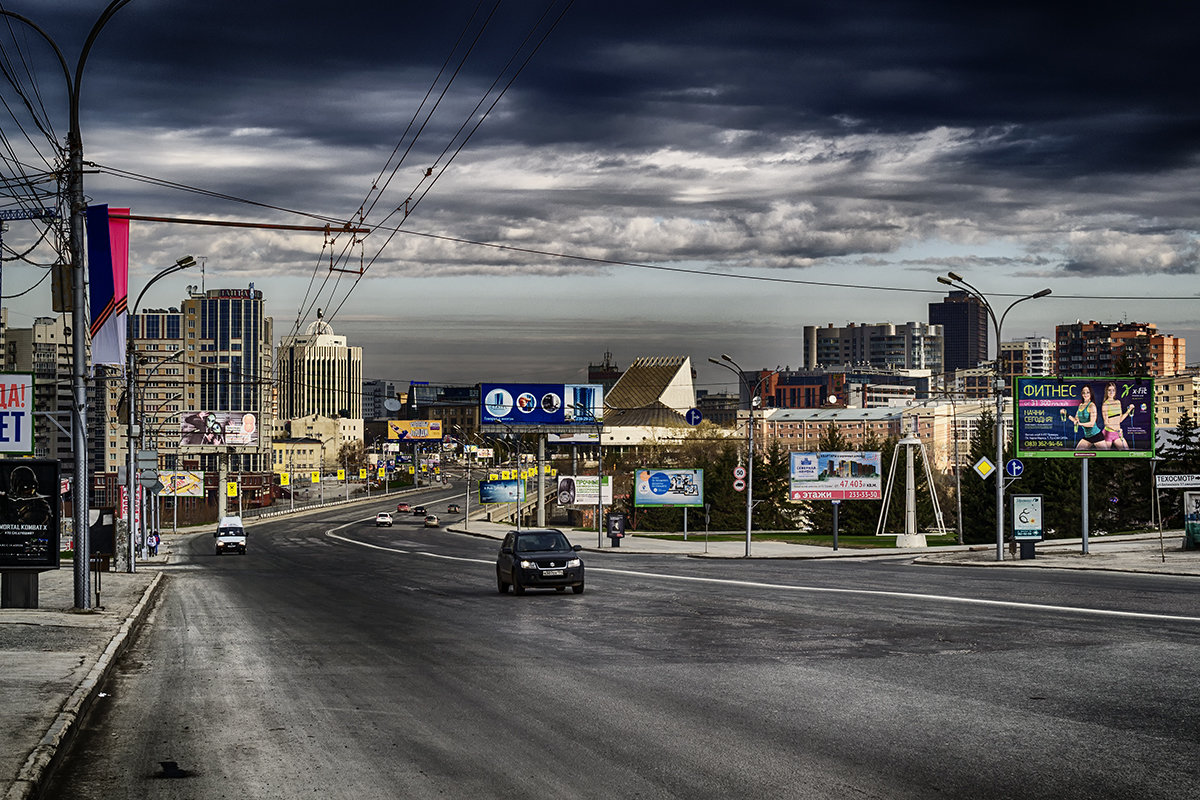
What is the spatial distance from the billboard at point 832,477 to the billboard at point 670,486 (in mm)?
11209

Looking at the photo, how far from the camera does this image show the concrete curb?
963 cm

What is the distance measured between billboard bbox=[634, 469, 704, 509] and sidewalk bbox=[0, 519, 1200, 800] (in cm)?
1640

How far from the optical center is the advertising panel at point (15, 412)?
87.1 ft

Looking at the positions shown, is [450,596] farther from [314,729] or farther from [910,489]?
[910,489]

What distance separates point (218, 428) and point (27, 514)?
95.1 meters

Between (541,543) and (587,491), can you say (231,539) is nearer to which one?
(587,491)

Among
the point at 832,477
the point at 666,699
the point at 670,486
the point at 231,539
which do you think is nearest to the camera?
the point at 666,699

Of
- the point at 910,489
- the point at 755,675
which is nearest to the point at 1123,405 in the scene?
the point at 910,489

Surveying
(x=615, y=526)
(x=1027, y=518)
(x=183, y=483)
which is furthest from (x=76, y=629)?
(x=183, y=483)

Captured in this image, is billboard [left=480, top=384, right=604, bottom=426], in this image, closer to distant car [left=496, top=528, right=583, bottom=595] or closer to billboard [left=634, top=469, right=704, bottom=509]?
billboard [left=634, top=469, right=704, bottom=509]

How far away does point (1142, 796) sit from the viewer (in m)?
9.48

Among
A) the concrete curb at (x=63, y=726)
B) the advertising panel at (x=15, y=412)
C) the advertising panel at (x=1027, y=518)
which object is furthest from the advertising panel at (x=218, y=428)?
the concrete curb at (x=63, y=726)

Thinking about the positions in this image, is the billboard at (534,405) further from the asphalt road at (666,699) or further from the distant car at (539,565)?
the asphalt road at (666,699)

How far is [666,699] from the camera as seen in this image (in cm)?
1434
